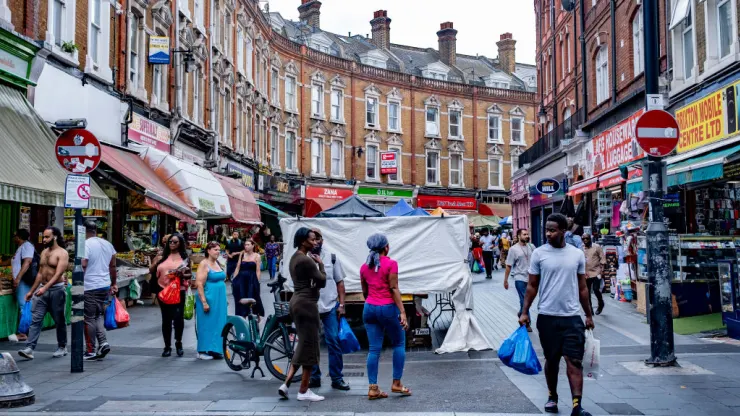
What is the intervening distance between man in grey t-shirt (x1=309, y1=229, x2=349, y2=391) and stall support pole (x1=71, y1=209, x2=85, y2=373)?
288cm

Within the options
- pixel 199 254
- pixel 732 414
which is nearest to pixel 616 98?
pixel 199 254

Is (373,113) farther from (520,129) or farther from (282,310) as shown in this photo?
(282,310)

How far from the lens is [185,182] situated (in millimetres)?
17766

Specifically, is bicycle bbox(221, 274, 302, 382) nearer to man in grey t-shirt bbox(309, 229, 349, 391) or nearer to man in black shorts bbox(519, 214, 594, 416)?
man in grey t-shirt bbox(309, 229, 349, 391)

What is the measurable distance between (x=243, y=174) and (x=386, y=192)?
54.0ft

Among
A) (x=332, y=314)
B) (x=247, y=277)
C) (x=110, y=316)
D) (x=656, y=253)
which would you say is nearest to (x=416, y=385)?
(x=332, y=314)

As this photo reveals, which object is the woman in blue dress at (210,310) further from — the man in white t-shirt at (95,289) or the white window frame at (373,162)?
the white window frame at (373,162)

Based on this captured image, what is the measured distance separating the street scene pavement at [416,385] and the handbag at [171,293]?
784 mm

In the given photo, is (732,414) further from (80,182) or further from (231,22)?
(231,22)

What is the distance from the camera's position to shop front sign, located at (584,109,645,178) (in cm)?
1803

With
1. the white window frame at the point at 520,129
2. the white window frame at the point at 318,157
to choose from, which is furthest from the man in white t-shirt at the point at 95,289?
the white window frame at the point at 520,129


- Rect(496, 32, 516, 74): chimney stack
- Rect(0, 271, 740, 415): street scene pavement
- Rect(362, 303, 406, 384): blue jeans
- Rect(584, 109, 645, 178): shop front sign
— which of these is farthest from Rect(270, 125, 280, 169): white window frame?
Rect(362, 303, 406, 384): blue jeans

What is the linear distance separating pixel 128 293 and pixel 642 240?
34.4ft

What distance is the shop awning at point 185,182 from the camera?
17734 millimetres
